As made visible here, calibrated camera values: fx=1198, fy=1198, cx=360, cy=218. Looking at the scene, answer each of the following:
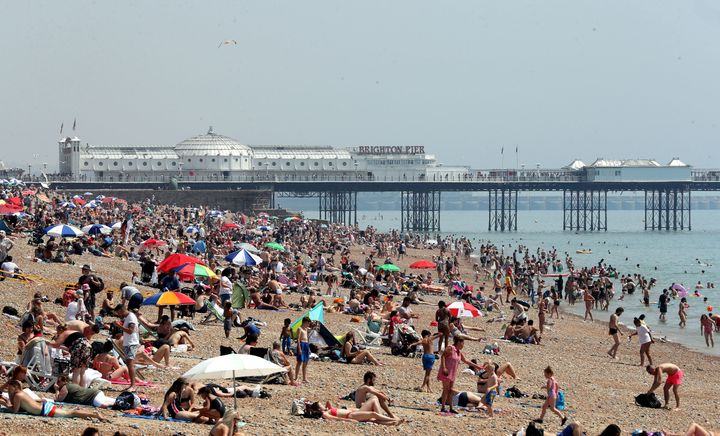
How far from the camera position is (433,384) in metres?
16.7

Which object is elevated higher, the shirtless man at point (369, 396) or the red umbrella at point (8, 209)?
the red umbrella at point (8, 209)

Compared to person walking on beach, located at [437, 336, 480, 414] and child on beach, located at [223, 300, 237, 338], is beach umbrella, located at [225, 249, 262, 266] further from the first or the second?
person walking on beach, located at [437, 336, 480, 414]

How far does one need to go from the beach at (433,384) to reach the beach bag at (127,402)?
1.40ft

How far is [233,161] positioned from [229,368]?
8133 cm

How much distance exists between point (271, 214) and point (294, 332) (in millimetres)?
53251

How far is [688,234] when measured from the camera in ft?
350

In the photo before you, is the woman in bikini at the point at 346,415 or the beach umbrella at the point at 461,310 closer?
the woman in bikini at the point at 346,415

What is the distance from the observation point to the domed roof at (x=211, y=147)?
93062 mm

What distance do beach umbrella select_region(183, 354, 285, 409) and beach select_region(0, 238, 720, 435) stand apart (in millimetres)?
513

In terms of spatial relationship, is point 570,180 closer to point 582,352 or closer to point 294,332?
point 582,352

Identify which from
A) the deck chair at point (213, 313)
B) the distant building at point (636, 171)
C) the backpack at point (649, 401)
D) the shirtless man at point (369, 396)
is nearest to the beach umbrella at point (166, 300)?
the deck chair at point (213, 313)

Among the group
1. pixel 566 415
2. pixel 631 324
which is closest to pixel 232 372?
pixel 566 415

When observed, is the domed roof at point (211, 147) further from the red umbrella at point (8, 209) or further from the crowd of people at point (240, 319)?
the red umbrella at point (8, 209)

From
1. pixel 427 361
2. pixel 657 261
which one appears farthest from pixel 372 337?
pixel 657 261
